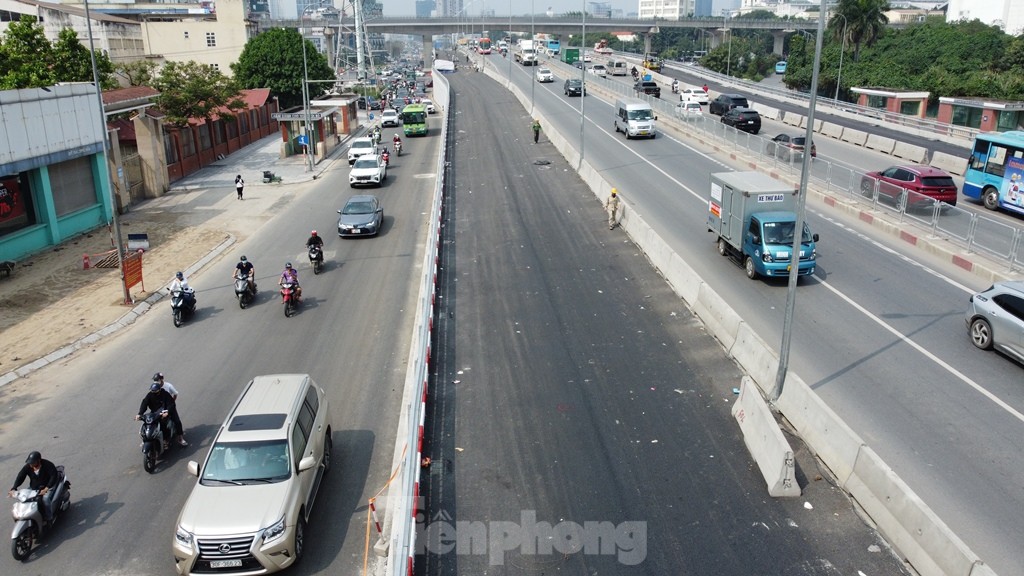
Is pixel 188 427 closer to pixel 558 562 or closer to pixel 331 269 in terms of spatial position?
pixel 558 562

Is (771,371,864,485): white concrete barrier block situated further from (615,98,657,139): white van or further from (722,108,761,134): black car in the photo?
(722,108,761,134): black car

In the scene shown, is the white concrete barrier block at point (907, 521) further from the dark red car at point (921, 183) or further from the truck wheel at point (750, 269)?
the dark red car at point (921, 183)

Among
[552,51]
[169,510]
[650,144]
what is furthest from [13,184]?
[552,51]

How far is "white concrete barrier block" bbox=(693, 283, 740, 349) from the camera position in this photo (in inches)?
680

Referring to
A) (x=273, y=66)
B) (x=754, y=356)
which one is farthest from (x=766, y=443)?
(x=273, y=66)

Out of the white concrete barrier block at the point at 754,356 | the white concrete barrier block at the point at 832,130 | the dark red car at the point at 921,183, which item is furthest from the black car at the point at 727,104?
the white concrete barrier block at the point at 754,356

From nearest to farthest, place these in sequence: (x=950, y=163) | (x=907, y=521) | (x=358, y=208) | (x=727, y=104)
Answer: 1. (x=907, y=521)
2. (x=358, y=208)
3. (x=950, y=163)
4. (x=727, y=104)

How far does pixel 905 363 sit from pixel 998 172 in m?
17.8

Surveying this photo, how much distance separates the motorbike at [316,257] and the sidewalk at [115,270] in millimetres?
3420

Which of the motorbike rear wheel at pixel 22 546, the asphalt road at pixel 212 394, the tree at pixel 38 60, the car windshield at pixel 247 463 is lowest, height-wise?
the asphalt road at pixel 212 394

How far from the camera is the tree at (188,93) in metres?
42.9

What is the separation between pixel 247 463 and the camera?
37.0 ft

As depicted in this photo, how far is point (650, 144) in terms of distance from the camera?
152ft

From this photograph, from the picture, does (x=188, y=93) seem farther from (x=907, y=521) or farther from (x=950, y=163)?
(x=907, y=521)
